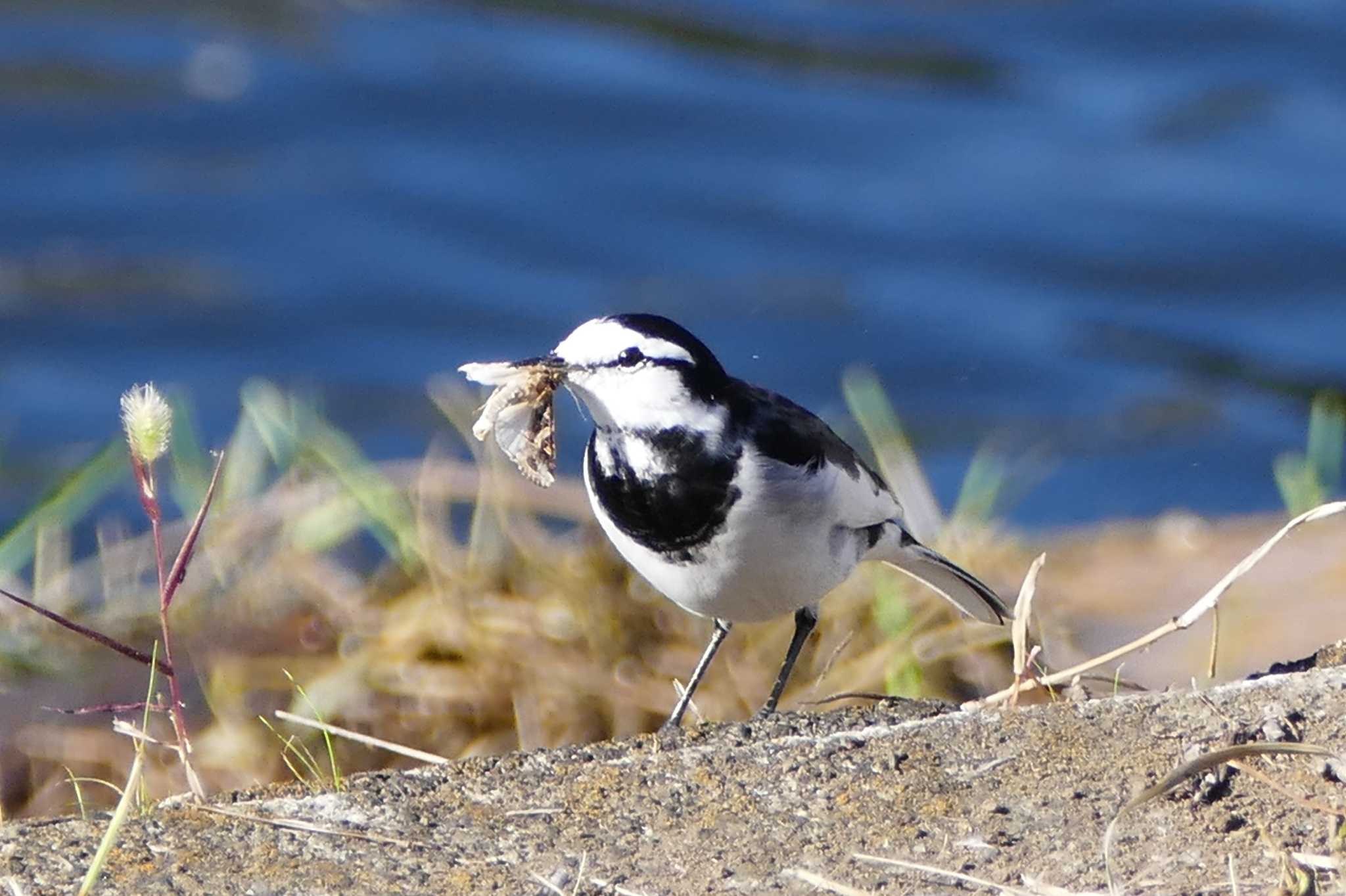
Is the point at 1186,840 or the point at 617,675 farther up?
the point at 1186,840

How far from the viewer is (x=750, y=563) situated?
4855 millimetres

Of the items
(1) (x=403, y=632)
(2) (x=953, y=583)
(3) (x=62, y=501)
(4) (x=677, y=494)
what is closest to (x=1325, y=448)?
(2) (x=953, y=583)

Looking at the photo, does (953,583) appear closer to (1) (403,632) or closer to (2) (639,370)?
(2) (639,370)

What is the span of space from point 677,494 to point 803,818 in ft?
4.14

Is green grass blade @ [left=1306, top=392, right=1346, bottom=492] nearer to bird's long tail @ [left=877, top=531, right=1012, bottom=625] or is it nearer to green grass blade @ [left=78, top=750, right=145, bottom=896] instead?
bird's long tail @ [left=877, top=531, right=1012, bottom=625]

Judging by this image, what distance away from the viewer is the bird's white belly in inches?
190

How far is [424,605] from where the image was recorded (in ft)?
20.7

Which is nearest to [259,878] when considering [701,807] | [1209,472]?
[701,807]

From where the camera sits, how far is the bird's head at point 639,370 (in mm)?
4820

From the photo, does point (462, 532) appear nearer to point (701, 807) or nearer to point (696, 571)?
point (696, 571)

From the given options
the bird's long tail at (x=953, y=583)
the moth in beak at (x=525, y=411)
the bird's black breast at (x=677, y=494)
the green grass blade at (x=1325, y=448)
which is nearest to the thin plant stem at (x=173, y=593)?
the moth in beak at (x=525, y=411)

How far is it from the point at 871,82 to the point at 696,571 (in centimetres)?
1142

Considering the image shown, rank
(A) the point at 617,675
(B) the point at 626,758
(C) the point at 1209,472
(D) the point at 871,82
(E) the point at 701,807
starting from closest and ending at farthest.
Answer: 1. (E) the point at 701,807
2. (B) the point at 626,758
3. (A) the point at 617,675
4. (C) the point at 1209,472
5. (D) the point at 871,82

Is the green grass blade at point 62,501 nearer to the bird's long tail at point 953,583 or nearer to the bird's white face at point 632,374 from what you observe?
the bird's white face at point 632,374
